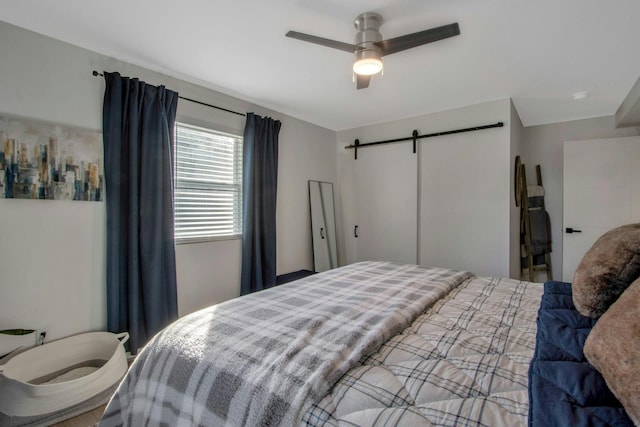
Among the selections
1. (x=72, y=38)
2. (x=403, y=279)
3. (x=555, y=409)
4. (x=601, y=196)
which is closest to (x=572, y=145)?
(x=601, y=196)

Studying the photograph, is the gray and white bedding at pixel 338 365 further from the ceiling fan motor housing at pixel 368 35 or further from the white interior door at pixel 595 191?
the white interior door at pixel 595 191

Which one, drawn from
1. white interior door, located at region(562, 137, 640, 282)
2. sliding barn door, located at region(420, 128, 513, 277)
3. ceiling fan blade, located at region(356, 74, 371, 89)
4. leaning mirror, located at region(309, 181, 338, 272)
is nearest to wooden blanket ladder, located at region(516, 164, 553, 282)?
white interior door, located at region(562, 137, 640, 282)

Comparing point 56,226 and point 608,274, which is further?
point 56,226

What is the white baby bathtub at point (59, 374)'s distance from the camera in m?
1.60

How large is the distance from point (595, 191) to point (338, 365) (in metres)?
4.02

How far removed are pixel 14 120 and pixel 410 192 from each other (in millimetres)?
3609

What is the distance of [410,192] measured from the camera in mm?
3820

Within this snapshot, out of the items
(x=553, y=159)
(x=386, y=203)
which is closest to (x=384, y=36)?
(x=386, y=203)

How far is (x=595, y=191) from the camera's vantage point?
346cm

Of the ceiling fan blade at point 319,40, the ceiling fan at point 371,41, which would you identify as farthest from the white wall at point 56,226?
the ceiling fan at point 371,41

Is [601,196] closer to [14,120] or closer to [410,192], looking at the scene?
[410,192]

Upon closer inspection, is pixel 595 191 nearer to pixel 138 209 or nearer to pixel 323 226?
pixel 323 226

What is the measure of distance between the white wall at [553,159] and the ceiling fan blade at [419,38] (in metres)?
3.13

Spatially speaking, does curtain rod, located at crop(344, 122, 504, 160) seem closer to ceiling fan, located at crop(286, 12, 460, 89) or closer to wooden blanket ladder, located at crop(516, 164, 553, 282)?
wooden blanket ladder, located at crop(516, 164, 553, 282)
